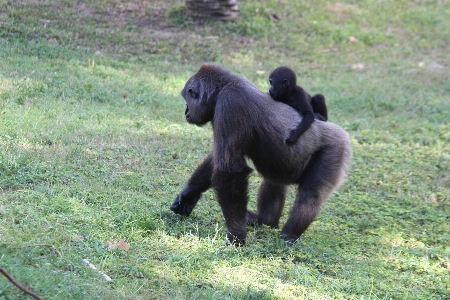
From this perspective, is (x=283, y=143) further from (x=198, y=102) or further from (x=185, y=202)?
(x=185, y=202)

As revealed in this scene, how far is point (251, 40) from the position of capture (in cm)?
1394

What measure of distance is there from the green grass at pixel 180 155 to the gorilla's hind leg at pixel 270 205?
5.4 inches

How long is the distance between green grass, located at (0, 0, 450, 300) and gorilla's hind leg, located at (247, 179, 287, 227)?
14 centimetres

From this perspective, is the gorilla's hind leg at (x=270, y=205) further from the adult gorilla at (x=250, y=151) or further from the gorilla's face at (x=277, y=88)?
the gorilla's face at (x=277, y=88)

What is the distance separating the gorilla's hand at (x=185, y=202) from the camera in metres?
6.22

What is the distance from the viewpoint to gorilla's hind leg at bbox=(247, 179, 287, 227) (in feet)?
21.8

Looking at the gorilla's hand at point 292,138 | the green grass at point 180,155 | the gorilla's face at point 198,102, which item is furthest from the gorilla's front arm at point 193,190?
the gorilla's hand at point 292,138

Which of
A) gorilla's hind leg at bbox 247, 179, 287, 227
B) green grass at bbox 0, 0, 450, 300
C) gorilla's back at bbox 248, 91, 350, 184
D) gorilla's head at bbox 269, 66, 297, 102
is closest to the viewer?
green grass at bbox 0, 0, 450, 300

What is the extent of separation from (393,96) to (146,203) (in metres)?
7.22

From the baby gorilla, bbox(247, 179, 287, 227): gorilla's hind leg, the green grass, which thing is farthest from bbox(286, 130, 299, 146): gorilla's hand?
the green grass

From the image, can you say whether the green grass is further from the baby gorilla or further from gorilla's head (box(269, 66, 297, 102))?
gorilla's head (box(269, 66, 297, 102))

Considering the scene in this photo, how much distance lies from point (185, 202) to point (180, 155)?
1885 millimetres

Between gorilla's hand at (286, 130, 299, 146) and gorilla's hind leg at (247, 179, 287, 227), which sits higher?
gorilla's hand at (286, 130, 299, 146)

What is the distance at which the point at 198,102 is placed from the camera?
606 cm
